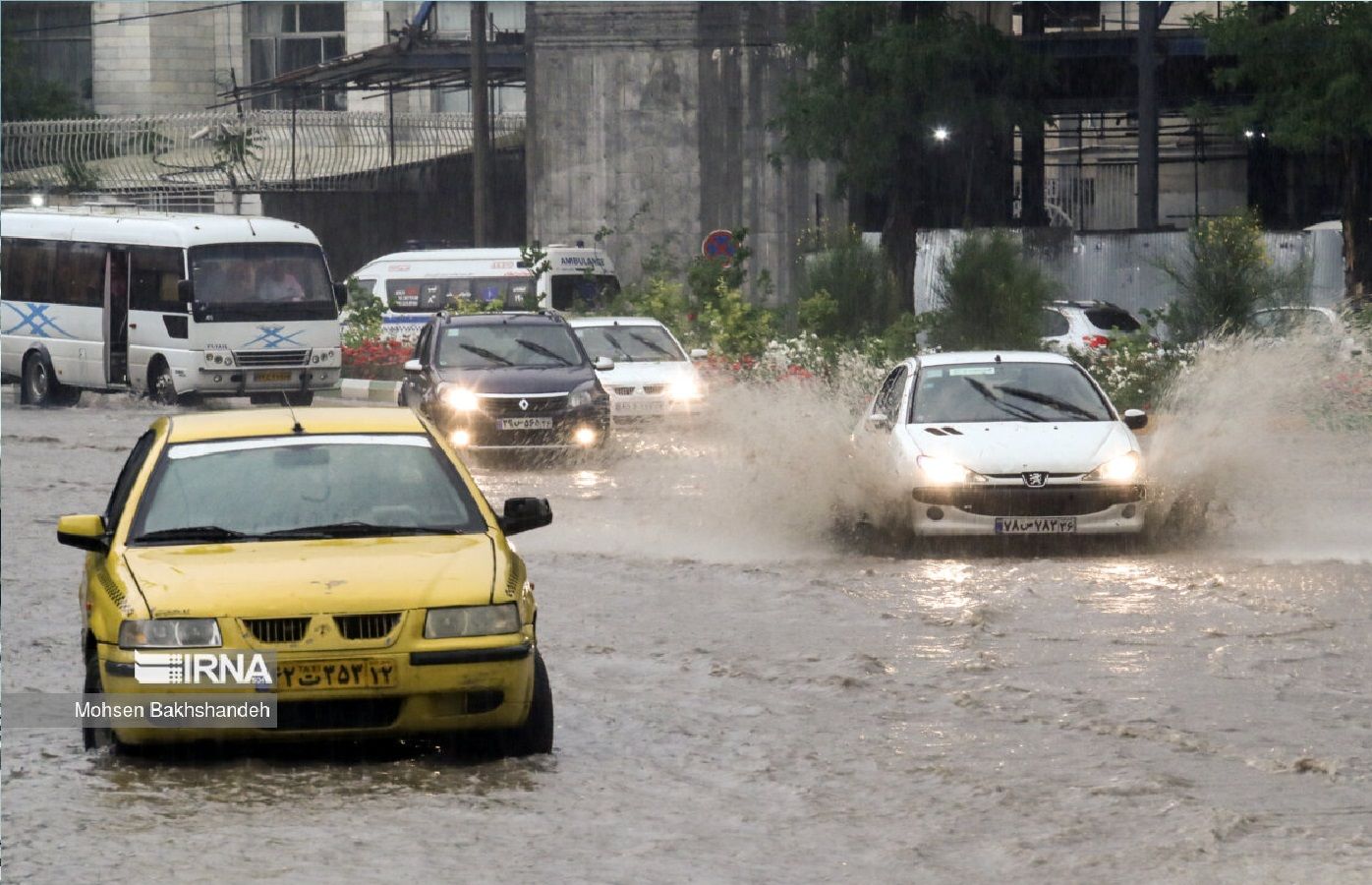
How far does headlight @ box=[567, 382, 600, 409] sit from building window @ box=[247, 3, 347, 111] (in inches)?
1773

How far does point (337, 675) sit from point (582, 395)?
14739mm

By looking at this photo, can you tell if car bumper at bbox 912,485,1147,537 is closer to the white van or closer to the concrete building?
the white van

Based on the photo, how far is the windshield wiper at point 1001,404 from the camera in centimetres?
1516

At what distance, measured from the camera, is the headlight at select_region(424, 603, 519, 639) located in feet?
25.3

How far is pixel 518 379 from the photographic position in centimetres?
2230

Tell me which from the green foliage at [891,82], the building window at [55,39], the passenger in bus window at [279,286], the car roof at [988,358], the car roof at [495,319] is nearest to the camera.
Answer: the car roof at [988,358]

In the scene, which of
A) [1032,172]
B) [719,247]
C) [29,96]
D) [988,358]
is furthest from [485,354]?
[29,96]

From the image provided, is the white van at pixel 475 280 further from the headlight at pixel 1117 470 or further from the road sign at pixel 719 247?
the headlight at pixel 1117 470

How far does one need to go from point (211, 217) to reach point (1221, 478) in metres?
19.7

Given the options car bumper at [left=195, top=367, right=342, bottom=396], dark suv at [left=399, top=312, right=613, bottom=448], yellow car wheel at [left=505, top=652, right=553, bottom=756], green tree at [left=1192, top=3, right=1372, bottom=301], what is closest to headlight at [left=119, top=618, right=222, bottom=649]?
yellow car wheel at [left=505, top=652, right=553, bottom=756]

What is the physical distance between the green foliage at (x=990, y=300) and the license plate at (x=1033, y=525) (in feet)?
34.4

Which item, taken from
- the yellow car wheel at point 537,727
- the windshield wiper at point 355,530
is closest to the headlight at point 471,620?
the yellow car wheel at point 537,727

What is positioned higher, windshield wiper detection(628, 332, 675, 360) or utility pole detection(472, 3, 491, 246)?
utility pole detection(472, 3, 491, 246)

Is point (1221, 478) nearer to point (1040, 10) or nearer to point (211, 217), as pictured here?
point (211, 217)
